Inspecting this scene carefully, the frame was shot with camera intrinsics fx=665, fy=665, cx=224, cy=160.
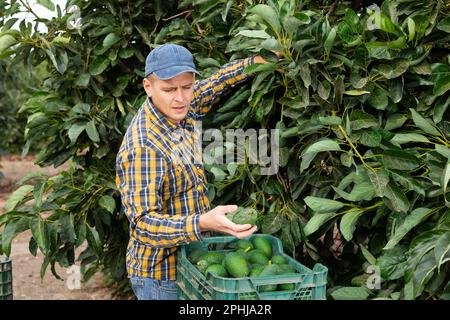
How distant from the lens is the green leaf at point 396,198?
1760 mm

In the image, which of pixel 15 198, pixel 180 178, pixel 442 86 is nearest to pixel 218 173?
pixel 180 178

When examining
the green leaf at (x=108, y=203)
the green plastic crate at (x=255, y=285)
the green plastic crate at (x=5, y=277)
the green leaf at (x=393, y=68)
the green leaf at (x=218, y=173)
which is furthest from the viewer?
the green plastic crate at (x=5, y=277)

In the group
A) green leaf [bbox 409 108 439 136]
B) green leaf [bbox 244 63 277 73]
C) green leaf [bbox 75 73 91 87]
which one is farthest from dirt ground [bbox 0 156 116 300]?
green leaf [bbox 409 108 439 136]

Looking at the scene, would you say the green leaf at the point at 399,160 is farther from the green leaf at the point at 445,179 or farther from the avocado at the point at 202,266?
the avocado at the point at 202,266

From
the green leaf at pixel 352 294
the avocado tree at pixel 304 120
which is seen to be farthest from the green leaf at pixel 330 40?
the green leaf at pixel 352 294

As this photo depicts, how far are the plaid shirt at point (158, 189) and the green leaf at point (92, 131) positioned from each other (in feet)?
1.83

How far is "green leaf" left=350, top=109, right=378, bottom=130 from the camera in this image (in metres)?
1.92

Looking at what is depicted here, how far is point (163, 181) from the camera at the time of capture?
196 cm

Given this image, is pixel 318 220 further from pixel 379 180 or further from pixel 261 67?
pixel 261 67

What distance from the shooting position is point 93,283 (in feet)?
15.8

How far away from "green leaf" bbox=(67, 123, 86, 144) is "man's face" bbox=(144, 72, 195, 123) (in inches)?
28.1

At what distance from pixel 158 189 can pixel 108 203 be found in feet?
2.41

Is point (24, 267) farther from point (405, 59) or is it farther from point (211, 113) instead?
point (405, 59)
